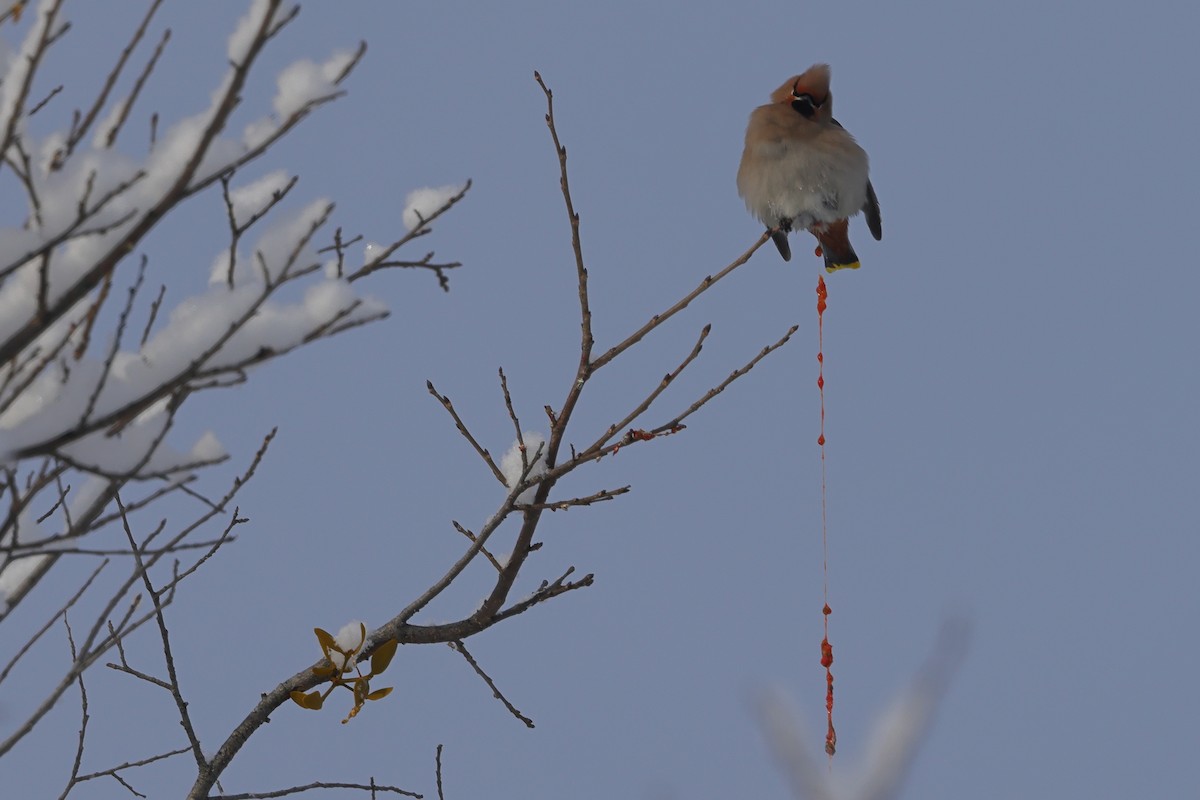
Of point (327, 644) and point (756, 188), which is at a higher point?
point (756, 188)

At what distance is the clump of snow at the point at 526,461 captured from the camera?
3.23m

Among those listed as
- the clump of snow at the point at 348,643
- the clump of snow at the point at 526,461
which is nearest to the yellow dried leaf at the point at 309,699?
the clump of snow at the point at 348,643

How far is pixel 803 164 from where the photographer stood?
566cm

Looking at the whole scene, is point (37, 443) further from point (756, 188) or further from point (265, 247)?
point (756, 188)

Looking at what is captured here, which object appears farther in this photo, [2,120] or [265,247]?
[265,247]

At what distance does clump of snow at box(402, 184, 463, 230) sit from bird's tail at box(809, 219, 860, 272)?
357cm

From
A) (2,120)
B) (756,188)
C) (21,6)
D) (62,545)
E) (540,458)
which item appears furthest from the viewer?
(756,188)

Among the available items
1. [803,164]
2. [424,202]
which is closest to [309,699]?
[424,202]

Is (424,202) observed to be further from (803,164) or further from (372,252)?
(803,164)

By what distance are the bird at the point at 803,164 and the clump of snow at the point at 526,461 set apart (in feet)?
8.53

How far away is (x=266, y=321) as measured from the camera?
2037 millimetres

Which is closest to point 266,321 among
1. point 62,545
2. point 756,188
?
point 62,545

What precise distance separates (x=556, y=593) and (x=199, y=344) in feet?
4.89

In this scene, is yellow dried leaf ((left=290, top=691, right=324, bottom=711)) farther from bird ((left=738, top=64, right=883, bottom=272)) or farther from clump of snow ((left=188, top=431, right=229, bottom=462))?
bird ((left=738, top=64, right=883, bottom=272))
